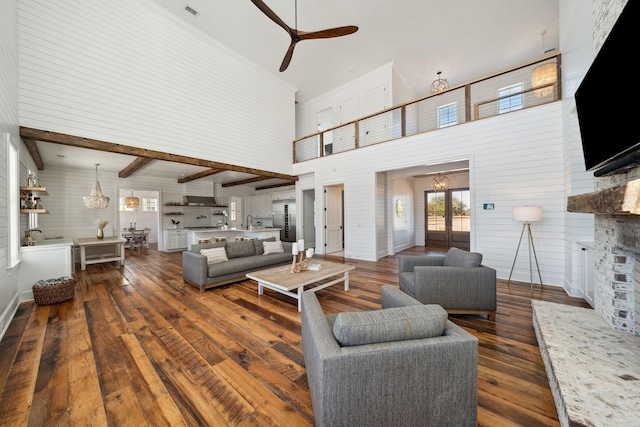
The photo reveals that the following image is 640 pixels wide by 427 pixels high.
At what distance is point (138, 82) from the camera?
15.7ft

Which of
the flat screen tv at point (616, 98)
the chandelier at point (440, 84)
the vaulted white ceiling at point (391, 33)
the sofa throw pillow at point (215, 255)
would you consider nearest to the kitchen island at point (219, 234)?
the sofa throw pillow at point (215, 255)

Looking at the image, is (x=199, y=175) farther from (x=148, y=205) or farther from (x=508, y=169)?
(x=508, y=169)

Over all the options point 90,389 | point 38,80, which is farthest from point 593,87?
point 38,80

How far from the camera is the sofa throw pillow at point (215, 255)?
417cm

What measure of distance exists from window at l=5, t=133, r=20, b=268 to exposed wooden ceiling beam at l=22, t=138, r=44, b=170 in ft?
3.95

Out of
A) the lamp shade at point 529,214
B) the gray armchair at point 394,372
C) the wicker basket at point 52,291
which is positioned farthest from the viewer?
the lamp shade at point 529,214

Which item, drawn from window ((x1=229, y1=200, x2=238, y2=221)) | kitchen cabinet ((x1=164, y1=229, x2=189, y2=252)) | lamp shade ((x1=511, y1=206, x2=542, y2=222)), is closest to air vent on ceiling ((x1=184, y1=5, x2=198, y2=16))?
kitchen cabinet ((x1=164, y1=229, x2=189, y2=252))

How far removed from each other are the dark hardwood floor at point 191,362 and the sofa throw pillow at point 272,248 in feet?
4.91

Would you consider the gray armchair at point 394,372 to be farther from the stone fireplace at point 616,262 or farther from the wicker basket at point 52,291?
the wicker basket at point 52,291

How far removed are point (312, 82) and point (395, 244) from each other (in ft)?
19.6

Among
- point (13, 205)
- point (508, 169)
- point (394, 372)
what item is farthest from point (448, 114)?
point (13, 205)

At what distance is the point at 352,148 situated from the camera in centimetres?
698

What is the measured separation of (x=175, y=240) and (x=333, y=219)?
575 centimetres

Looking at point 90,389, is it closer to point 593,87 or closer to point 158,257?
point 593,87
